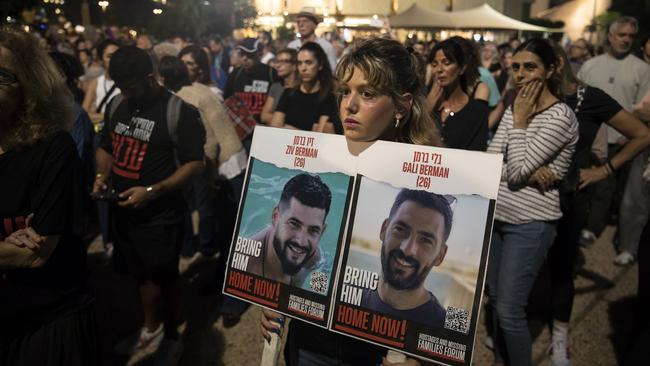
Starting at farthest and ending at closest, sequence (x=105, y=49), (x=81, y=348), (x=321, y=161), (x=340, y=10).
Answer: (x=105, y=49), (x=340, y=10), (x=81, y=348), (x=321, y=161)

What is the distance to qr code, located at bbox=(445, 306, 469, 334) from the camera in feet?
4.96

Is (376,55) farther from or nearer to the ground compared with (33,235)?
farther from the ground

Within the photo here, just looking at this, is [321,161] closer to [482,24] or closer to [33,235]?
[33,235]

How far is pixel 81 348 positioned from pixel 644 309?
3.08 metres

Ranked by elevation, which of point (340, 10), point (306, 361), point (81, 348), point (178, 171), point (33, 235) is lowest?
point (81, 348)

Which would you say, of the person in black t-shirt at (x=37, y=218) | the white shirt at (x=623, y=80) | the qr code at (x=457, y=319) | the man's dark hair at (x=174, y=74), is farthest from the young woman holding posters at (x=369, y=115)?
the white shirt at (x=623, y=80)

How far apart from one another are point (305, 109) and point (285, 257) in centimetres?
282

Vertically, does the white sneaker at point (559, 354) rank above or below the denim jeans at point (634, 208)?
below

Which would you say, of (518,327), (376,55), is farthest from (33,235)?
(518,327)

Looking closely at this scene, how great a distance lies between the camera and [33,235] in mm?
1806

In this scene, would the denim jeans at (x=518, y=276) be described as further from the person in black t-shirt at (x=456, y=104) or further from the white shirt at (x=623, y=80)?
the white shirt at (x=623, y=80)

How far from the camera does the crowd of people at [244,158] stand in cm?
186

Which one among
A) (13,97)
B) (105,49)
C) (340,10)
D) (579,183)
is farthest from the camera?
Answer: (105,49)

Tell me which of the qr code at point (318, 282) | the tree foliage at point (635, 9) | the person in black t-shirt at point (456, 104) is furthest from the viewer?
the tree foliage at point (635, 9)
